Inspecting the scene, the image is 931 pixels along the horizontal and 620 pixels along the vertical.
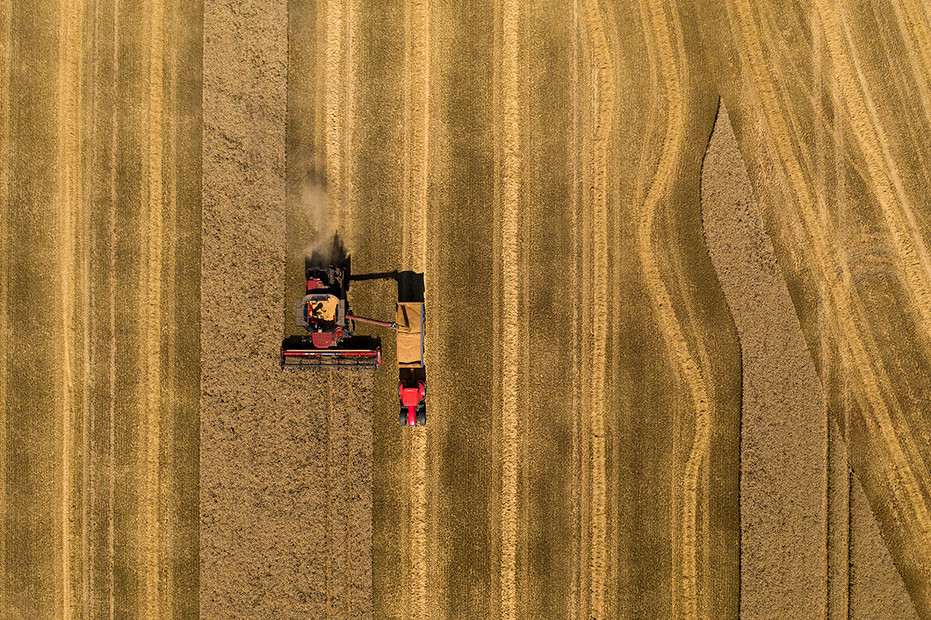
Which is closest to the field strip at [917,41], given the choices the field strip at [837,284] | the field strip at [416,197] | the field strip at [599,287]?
the field strip at [837,284]

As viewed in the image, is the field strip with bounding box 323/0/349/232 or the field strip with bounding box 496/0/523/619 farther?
the field strip with bounding box 323/0/349/232

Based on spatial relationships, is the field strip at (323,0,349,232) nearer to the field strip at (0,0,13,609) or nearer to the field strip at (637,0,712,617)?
the field strip at (637,0,712,617)

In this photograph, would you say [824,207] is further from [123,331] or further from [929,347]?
[123,331]

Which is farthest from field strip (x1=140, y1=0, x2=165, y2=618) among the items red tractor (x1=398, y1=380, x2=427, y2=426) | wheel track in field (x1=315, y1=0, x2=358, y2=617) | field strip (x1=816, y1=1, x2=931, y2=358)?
field strip (x1=816, y1=1, x2=931, y2=358)

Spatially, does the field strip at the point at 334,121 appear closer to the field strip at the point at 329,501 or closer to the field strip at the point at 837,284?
the field strip at the point at 329,501

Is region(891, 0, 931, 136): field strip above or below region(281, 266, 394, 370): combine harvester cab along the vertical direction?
above
